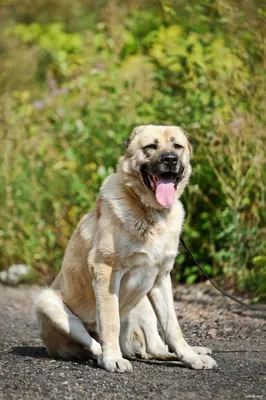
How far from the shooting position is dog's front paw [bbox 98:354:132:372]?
4254 mm

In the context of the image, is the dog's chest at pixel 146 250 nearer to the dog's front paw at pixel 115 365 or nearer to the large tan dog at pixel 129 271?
the large tan dog at pixel 129 271

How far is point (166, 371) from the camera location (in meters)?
4.35

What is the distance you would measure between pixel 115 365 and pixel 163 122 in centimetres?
344

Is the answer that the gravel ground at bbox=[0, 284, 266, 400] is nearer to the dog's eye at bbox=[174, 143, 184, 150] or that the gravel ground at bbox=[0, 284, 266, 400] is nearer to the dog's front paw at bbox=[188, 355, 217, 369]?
the dog's front paw at bbox=[188, 355, 217, 369]

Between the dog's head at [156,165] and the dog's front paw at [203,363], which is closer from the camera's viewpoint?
the dog's front paw at [203,363]

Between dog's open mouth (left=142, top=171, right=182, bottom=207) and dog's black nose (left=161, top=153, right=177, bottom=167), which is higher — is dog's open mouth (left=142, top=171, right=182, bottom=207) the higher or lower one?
the lower one

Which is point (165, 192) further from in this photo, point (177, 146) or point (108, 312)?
point (108, 312)

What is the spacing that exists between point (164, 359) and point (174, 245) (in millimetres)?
729

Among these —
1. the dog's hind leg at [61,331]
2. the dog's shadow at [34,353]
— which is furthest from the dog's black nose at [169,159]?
the dog's shadow at [34,353]

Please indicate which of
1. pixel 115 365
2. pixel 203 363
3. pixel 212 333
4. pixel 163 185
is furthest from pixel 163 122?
pixel 115 365

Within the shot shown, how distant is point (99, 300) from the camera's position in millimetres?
4422

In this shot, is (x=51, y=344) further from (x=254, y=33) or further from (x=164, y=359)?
(x=254, y=33)

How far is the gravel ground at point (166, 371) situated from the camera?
3746 millimetres

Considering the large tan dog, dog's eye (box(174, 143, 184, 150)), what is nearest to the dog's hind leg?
the large tan dog
